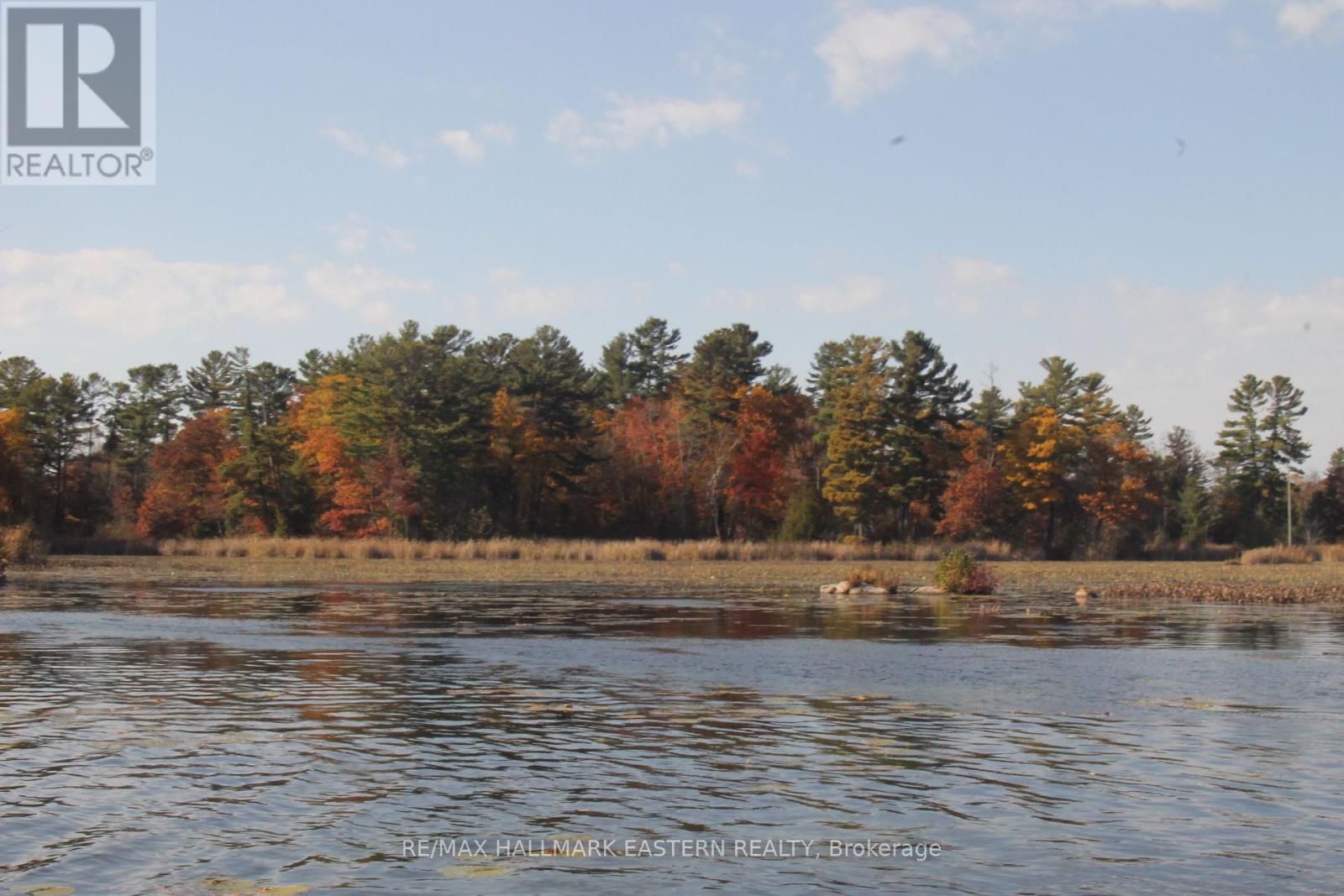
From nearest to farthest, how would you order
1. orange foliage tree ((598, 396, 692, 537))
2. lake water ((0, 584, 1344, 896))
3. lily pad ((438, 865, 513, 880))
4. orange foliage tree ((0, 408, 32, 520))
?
lily pad ((438, 865, 513, 880)) < lake water ((0, 584, 1344, 896)) < orange foliage tree ((0, 408, 32, 520)) < orange foliage tree ((598, 396, 692, 537))

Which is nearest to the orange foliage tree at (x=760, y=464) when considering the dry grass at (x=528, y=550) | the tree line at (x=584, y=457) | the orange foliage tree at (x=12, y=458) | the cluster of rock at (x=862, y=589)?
the tree line at (x=584, y=457)

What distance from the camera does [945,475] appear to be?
96.9m

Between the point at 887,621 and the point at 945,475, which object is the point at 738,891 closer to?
the point at 887,621

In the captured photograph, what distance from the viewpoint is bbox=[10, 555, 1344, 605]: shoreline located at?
43781mm

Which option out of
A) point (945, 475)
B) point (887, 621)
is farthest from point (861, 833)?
point (945, 475)

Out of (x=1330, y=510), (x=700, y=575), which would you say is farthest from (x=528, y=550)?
(x=1330, y=510)

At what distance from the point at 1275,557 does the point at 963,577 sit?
4597 centimetres

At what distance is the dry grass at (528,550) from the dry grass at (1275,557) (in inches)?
739

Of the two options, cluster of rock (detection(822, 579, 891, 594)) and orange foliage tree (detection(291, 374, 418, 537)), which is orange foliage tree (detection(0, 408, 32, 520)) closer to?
orange foliage tree (detection(291, 374, 418, 537))

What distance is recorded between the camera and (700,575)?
185 ft

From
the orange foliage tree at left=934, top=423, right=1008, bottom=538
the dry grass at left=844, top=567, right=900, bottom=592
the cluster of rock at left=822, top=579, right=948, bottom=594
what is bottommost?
the cluster of rock at left=822, top=579, right=948, bottom=594

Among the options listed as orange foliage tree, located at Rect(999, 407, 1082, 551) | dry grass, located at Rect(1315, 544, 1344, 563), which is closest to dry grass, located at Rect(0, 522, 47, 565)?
orange foliage tree, located at Rect(999, 407, 1082, 551)

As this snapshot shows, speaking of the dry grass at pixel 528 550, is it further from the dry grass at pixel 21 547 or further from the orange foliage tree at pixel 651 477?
the orange foliage tree at pixel 651 477

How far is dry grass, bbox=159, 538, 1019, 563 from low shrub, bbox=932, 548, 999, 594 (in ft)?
82.1
